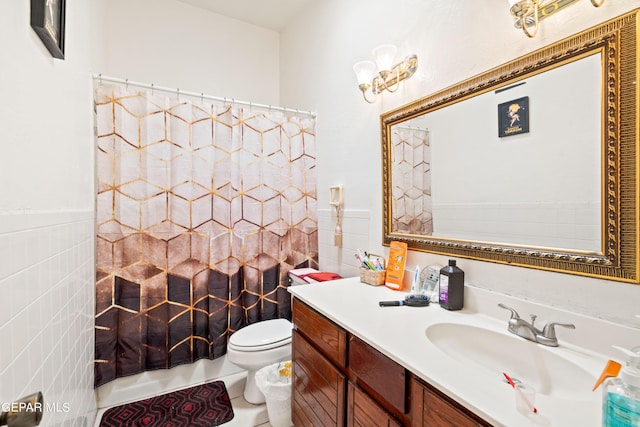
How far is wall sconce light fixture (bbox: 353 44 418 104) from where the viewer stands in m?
1.40

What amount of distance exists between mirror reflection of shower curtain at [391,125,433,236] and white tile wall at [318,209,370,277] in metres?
0.26

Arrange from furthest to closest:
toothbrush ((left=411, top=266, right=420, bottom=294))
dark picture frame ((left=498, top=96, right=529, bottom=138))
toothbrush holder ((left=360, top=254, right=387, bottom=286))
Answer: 1. toothbrush holder ((left=360, top=254, right=387, bottom=286))
2. toothbrush ((left=411, top=266, right=420, bottom=294))
3. dark picture frame ((left=498, top=96, right=529, bottom=138))

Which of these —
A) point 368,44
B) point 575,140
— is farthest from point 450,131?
point 368,44

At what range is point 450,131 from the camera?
1284mm

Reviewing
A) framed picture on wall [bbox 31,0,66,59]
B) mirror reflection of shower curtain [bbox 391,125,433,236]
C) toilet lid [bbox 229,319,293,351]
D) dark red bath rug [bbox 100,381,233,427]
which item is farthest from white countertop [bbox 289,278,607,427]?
framed picture on wall [bbox 31,0,66,59]

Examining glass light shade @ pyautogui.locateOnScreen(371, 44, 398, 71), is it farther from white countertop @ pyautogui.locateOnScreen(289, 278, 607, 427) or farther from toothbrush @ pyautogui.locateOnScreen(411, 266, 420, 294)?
white countertop @ pyautogui.locateOnScreen(289, 278, 607, 427)

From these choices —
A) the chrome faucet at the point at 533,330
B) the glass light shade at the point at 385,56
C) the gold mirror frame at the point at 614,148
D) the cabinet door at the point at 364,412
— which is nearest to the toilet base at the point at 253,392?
the cabinet door at the point at 364,412

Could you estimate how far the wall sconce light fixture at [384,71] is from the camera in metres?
1.40

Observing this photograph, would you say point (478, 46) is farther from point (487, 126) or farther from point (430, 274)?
point (430, 274)

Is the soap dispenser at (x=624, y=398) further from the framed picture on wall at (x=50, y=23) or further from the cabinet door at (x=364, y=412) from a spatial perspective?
the framed picture on wall at (x=50, y=23)

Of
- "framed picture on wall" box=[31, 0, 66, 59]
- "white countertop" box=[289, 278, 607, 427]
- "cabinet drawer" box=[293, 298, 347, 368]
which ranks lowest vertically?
"cabinet drawer" box=[293, 298, 347, 368]

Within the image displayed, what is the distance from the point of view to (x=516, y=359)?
0.92 meters

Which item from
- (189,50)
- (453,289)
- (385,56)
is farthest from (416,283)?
(189,50)

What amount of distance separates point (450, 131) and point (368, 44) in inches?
32.3
